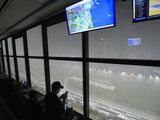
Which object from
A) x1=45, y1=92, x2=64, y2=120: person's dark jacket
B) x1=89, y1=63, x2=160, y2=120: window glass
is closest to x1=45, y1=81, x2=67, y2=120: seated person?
x1=45, y1=92, x2=64, y2=120: person's dark jacket

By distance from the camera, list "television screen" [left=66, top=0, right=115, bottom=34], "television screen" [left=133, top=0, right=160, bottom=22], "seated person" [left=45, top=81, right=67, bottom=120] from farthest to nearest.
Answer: "seated person" [left=45, top=81, right=67, bottom=120] < "television screen" [left=66, top=0, right=115, bottom=34] < "television screen" [left=133, top=0, right=160, bottom=22]

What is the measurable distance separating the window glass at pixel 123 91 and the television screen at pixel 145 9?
624 millimetres

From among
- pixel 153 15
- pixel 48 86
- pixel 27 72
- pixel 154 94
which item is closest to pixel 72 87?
pixel 48 86

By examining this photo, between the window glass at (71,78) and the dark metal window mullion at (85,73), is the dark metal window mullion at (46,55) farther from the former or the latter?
the dark metal window mullion at (85,73)

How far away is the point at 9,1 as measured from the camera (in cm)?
228

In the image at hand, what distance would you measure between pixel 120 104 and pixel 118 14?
5.58 ft

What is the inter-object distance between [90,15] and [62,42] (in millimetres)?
1639

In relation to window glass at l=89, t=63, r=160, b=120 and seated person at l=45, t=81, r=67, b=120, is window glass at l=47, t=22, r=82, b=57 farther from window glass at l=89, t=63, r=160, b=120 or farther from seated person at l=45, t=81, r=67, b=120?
seated person at l=45, t=81, r=67, b=120

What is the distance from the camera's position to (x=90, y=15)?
5.59 ft

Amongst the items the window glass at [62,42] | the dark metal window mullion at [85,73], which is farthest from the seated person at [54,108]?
the window glass at [62,42]

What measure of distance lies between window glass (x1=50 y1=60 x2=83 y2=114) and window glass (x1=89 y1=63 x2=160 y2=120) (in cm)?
29

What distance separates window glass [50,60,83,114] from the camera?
2.54 metres

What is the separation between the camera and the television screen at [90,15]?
1468 millimetres

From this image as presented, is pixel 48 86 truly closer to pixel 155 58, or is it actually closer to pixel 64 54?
pixel 64 54
